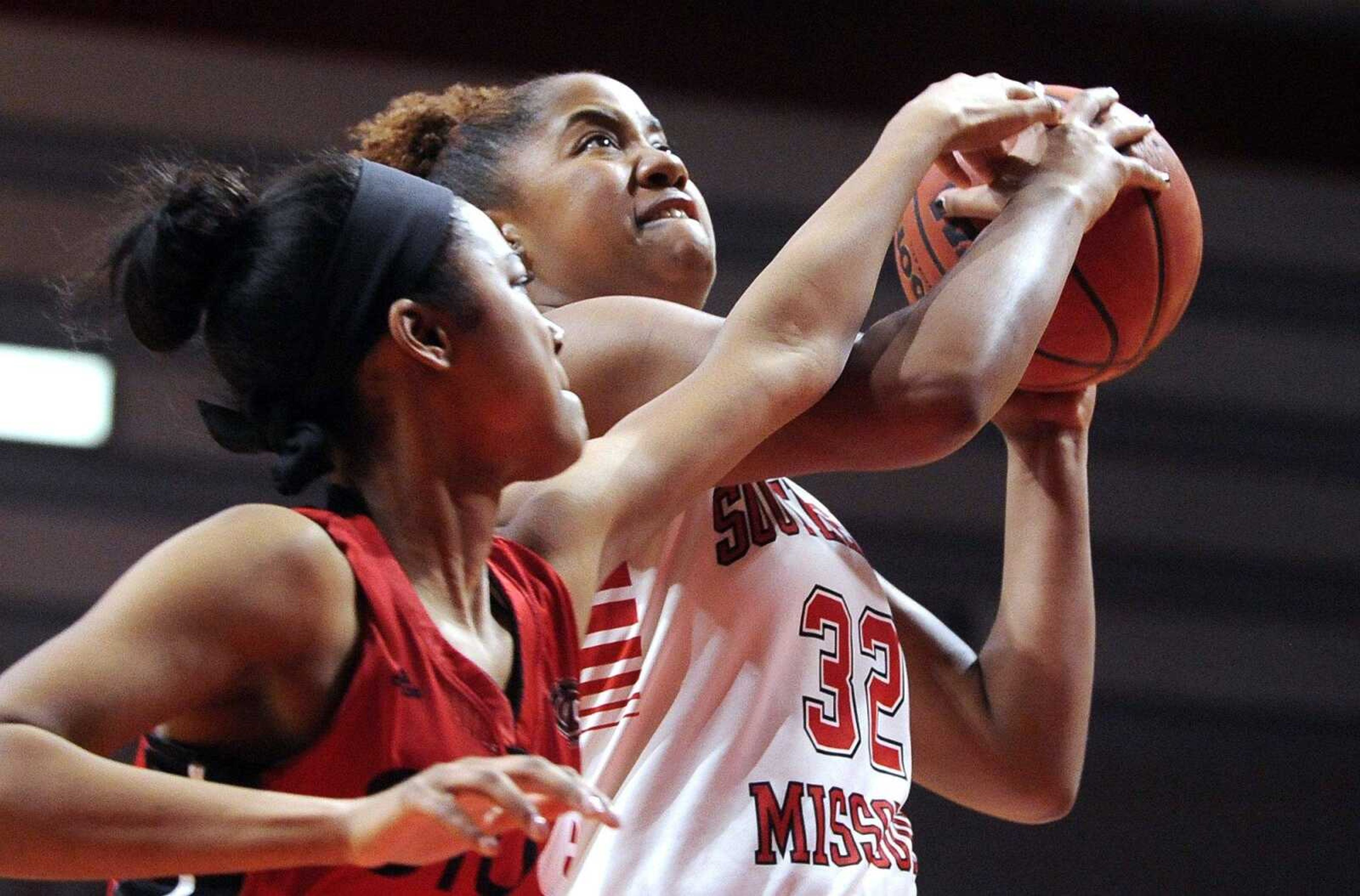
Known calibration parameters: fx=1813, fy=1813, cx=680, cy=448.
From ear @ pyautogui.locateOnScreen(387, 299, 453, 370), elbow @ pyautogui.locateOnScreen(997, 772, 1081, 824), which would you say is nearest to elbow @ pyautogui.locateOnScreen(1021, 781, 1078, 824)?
elbow @ pyautogui.locateOnScreen(997, 772, 1081, 824)

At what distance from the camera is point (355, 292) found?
56.4 inches

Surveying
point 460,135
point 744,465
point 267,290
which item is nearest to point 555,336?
point 267,290

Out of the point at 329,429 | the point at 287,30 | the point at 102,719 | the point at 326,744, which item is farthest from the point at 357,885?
the point at 287,30

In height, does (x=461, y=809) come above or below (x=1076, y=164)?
below

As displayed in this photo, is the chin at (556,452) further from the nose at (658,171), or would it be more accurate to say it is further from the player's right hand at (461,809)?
the nose at (658,171)

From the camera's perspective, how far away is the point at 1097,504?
5.87 m

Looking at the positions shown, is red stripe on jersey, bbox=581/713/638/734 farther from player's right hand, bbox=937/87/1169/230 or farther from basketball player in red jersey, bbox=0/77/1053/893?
player's right hand, bbox=937/87/1169/230

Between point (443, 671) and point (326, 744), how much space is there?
0.43ft

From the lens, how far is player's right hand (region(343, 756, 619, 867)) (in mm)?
1040

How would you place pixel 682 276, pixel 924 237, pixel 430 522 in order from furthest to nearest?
1. pixel 682 276
2. pixel 924 237
3. pixel 430 522

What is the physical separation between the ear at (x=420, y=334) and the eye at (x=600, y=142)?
0.78 meters

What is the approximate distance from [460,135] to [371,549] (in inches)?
41.6

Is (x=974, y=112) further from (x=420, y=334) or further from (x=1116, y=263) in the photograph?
(x=420, y=334)

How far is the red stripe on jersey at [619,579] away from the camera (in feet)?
6.37
